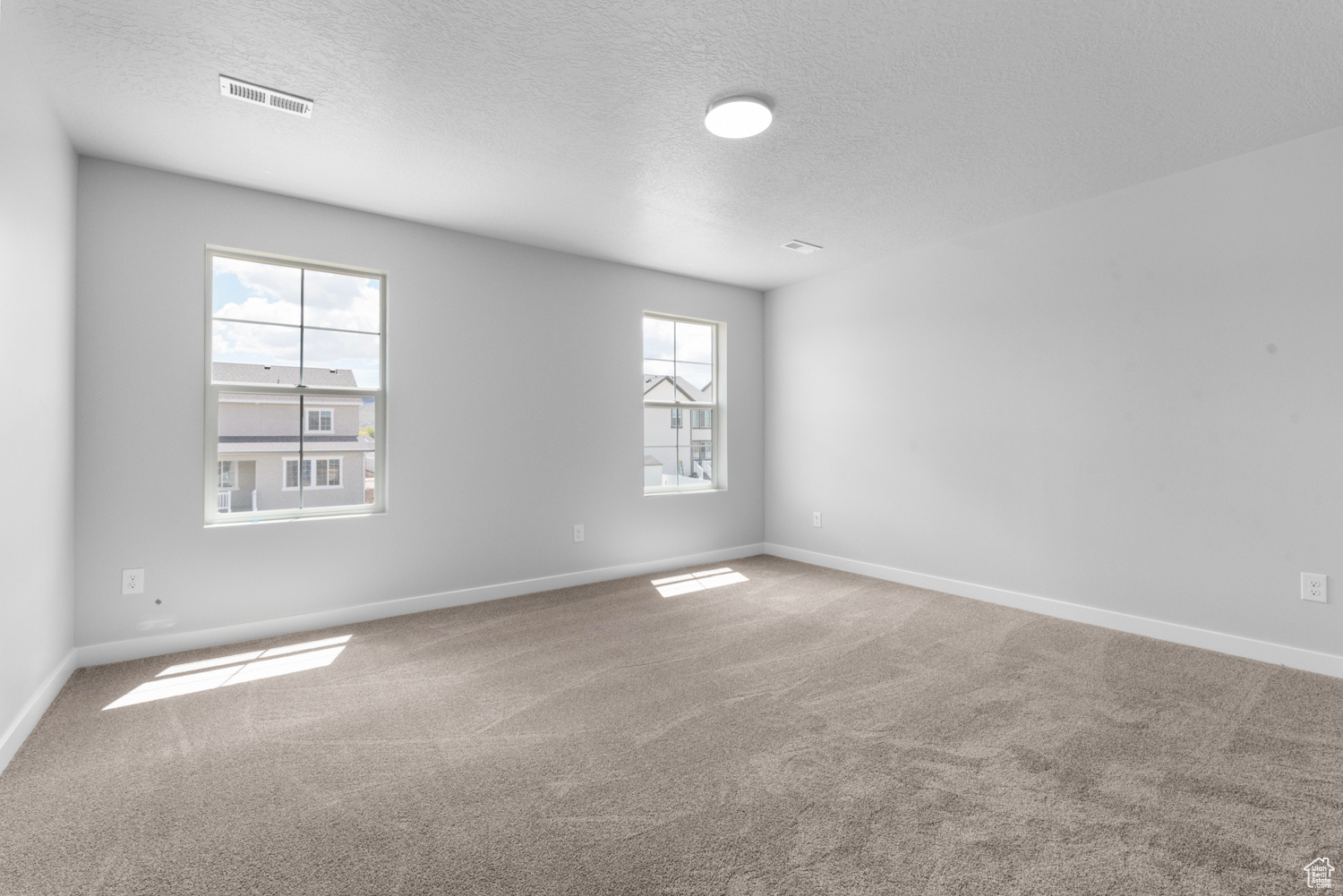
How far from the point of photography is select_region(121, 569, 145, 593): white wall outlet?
3.09 meters

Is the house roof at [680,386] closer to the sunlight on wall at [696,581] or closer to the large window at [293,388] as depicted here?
the sunlight on wall at [696,581]

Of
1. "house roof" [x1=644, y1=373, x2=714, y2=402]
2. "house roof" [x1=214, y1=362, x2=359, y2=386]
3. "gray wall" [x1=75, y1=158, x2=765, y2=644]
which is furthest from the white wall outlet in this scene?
"house roof" [x1=644, y1=373, x2=714, y2=402]

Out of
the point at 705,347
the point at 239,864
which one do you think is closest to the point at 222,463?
the point at 239,864

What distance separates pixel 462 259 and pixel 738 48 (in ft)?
8.40

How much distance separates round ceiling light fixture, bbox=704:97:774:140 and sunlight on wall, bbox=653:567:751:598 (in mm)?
2985

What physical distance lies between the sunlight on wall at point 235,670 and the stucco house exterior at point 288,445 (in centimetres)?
85

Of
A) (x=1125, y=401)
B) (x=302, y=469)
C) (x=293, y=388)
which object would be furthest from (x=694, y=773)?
(x=1125, y=401)

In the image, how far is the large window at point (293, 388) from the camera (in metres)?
3.41

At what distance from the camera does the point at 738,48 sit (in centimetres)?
221

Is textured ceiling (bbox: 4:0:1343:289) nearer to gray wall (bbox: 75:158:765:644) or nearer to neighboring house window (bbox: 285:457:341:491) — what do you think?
gray wall (bbox: 75:158:765:644)

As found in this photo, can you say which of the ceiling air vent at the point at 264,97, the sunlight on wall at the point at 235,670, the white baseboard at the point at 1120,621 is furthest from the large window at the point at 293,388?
the white baseboard at the point at 1120,621

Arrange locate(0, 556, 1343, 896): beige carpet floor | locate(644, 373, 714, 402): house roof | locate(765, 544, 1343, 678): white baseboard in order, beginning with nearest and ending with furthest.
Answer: locate(0, 556, 1343, 896): beige carpet floor
locate(765, 544, 1343, 678): white baseboard
locate(644, 373, 714, 402): house roof

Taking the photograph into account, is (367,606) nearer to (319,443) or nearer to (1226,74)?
(319,443)

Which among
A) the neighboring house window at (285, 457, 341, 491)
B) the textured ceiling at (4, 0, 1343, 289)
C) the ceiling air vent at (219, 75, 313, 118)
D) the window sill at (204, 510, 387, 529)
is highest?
the textured ceiling at (4, 0, 1343, 289)
